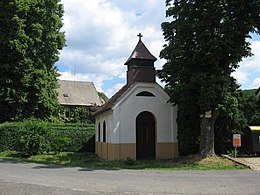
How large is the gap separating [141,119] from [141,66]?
3.76 m

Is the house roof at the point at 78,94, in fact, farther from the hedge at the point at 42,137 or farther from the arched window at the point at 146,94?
the arched window at the point at 146,94

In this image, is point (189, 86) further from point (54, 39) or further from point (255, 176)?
point (54, 39)

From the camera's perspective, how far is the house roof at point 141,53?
22.0 m

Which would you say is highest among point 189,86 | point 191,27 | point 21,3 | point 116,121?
point 21,3

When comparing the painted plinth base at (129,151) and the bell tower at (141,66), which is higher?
the bell tower at (141,66)

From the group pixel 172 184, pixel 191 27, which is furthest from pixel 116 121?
pixel 172 184

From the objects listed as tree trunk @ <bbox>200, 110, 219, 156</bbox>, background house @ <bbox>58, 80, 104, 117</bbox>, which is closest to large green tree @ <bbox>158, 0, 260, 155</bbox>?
tree trunk @ <bbox>200, 110, 219, 156</bbox>

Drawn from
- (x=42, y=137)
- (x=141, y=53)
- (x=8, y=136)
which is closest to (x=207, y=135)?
(x=141, y=53)

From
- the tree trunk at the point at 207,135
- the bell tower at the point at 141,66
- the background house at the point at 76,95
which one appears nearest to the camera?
the tree trunk at the point at 207,135

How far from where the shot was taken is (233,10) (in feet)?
57.8

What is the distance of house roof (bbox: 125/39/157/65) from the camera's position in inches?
866

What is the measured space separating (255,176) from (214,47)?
293 inches

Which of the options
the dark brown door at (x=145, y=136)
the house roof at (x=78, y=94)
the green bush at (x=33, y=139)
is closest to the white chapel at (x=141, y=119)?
the dark brown door at (x=145, y=136)

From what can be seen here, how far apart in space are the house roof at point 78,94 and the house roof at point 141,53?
2604cm
